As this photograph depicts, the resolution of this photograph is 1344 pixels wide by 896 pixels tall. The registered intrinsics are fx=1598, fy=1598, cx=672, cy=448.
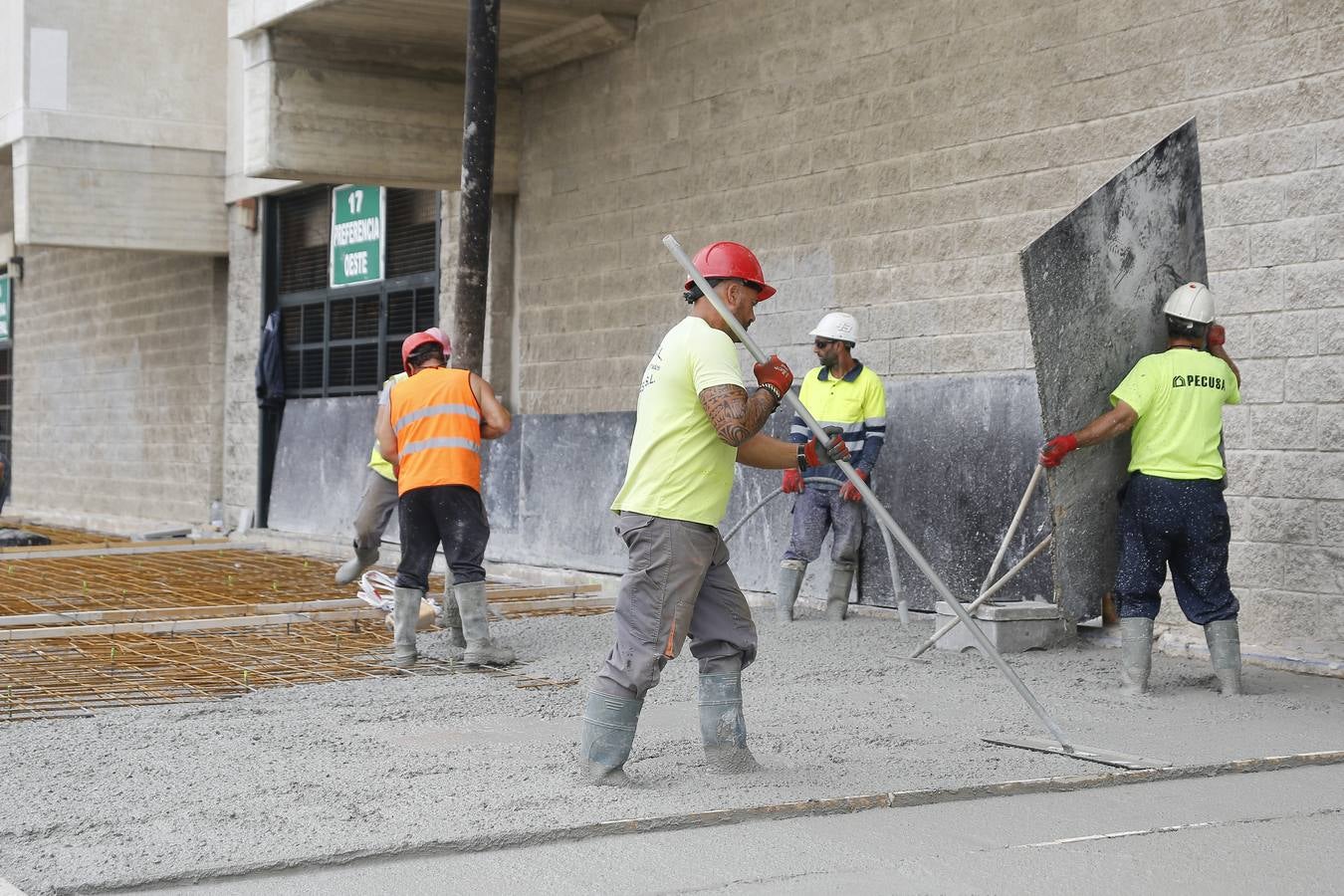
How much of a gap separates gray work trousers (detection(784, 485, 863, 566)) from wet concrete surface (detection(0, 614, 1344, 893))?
1.52 meters

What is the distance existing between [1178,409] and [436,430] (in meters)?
3.89

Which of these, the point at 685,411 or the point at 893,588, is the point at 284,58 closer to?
the point at 893,588

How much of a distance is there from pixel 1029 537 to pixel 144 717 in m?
5.49

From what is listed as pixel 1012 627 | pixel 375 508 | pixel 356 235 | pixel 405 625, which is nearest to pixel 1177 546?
pixel 1012 627

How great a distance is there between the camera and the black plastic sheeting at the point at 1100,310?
7535 mm

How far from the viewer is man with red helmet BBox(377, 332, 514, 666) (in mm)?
8766

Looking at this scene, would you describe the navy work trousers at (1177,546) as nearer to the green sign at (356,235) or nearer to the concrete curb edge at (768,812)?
the concrete curb edge at (768,812)

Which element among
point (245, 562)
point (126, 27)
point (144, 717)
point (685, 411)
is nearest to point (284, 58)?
point (245, 562)

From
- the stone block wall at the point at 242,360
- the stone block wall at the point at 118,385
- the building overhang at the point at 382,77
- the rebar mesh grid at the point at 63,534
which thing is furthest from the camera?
the stone block wall at the point at 118,385

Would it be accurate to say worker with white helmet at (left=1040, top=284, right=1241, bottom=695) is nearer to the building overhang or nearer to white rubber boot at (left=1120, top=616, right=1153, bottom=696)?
white rubber boot at (left=1120, top=616, right=1153, bottom=696)

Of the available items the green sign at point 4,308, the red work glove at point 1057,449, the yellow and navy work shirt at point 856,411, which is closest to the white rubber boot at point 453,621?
the yellow and navy work shirt at point 856,411

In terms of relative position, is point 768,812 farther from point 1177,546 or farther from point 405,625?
point 405,625

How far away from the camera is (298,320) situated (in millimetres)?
19422

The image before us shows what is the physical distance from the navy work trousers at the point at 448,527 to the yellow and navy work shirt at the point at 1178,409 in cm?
348
